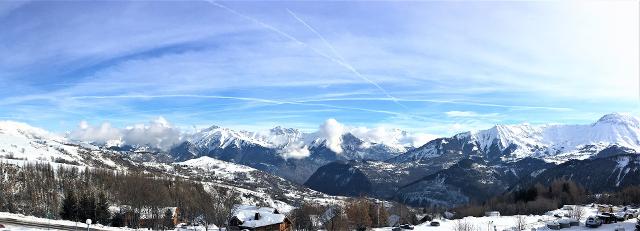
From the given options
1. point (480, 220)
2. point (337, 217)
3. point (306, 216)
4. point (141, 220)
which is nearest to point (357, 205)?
point (337, 217)

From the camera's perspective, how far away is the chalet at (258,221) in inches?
5763

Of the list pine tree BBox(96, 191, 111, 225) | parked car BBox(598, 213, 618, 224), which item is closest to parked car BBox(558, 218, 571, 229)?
parked car BBox(598, 213, 618, 224)

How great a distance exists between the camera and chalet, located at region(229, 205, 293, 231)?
146375mm

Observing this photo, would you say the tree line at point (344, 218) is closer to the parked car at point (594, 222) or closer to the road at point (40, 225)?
the parked car at point (594, 222)

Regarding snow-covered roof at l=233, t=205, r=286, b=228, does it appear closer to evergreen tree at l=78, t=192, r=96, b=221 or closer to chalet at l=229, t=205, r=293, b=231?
chalet at l=229, t=205, r=293, b=231

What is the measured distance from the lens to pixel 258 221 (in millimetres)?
148250

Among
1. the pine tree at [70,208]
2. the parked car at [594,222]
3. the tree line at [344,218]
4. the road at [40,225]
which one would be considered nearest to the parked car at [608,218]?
the parked car at [594,222]

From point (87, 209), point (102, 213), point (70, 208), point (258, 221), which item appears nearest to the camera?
point (87, 209)

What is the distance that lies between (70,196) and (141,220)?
39.9 meters

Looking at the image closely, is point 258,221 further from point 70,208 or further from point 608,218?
point 608,218

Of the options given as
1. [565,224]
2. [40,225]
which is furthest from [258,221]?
[40,225]

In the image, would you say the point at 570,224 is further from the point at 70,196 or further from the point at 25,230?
the point at 70,196

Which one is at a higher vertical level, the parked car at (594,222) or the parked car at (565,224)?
Answer: the parked car at (594,222)

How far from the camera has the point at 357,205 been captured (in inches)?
6969
